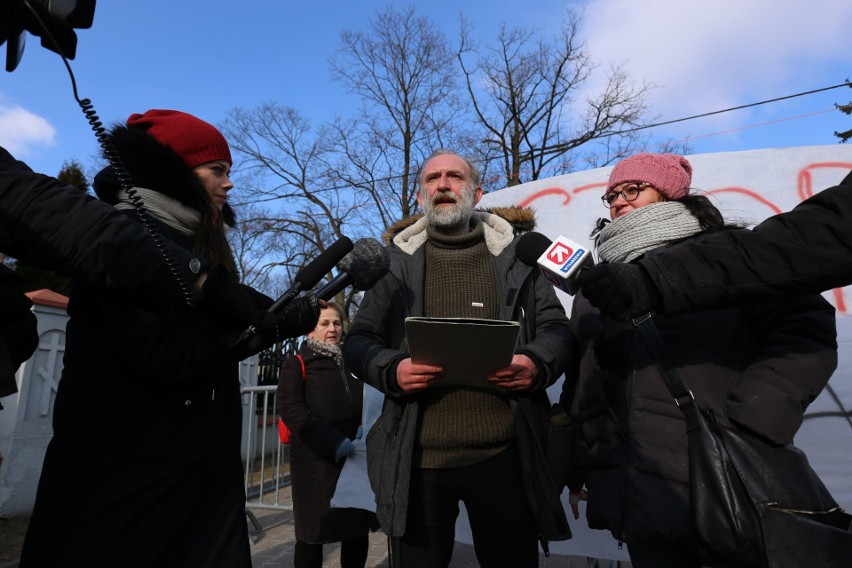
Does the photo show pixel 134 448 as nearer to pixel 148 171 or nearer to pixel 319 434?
pixel 148 171

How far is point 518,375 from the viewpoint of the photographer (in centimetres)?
210

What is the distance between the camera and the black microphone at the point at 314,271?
1613mm

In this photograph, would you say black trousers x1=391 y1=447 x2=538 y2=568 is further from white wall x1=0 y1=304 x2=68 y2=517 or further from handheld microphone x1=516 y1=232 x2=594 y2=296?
white wall x1=0 y1=304 x2=68 y2=517

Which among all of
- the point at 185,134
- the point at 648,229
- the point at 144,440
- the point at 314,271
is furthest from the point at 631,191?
the point at 144,440

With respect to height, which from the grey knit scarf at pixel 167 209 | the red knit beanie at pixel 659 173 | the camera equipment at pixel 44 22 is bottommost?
the grey knit scarf at pixel 167 209

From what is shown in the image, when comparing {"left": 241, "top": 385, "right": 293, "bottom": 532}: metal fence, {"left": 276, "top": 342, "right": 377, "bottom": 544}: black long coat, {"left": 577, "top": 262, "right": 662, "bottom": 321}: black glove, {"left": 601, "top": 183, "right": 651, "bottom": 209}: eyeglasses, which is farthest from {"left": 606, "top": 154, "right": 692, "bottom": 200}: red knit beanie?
{"left": 241, "top": 385, "right": 293, "bottom": 532}: metal fence

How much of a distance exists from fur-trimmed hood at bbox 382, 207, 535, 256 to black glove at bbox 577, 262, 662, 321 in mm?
997

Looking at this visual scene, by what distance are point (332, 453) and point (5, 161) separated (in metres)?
2.76

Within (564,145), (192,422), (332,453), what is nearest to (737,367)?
(192,422)

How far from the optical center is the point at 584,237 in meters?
4.37

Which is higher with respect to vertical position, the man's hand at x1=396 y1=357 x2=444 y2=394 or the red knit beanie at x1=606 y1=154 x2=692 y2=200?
the red knit beanie at x1=606 y1=154 x2=692 y2=200

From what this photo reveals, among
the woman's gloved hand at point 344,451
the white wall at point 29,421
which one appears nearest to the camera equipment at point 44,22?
the woman's gloved hand at point 344,451

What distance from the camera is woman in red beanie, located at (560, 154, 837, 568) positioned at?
1707mm

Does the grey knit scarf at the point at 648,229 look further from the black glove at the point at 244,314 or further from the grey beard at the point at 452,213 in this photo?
the black glove at the point at 244,314
